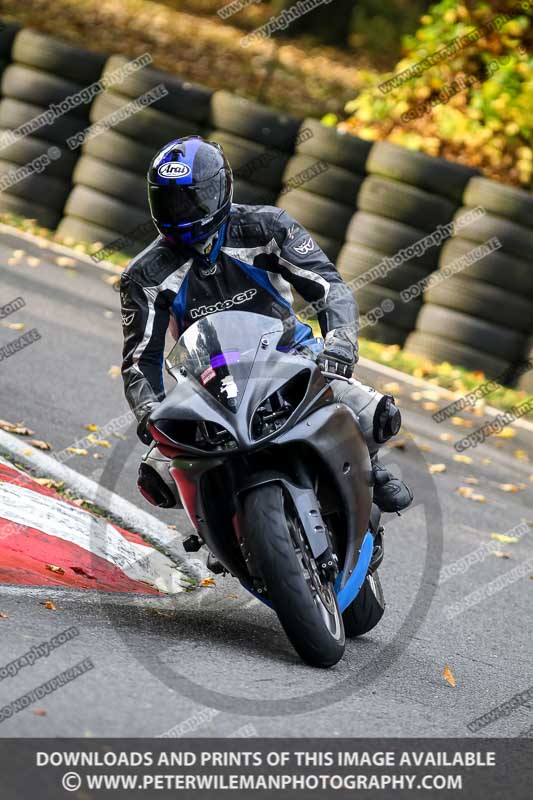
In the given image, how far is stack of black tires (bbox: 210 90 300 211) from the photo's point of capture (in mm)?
11297

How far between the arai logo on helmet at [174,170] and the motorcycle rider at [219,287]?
2 cm

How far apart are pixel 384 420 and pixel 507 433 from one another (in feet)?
17.3

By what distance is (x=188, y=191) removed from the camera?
4422mm

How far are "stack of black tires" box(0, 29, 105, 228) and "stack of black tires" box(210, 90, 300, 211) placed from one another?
1551 mm

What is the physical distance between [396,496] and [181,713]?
5.17 feet

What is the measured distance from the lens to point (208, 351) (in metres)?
4.18

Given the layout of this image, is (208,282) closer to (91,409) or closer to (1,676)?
(1,676)

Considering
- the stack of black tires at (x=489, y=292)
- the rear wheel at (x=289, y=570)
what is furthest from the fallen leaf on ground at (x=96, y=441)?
the stack of black tires at (x=489, y=292)

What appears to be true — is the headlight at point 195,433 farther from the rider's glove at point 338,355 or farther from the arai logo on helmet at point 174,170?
the arai logo on helmet at point 174,170

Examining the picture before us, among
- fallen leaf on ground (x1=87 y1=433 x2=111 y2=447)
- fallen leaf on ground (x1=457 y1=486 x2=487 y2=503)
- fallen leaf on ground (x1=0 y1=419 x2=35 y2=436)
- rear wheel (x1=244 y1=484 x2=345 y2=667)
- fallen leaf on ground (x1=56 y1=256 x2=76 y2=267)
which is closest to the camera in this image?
rear wheel (x1=244 y1=484 x2=345 y2=667)

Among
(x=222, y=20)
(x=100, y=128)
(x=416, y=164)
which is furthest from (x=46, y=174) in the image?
(x=222, y=20)

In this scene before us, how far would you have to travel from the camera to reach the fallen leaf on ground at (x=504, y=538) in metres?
7.21

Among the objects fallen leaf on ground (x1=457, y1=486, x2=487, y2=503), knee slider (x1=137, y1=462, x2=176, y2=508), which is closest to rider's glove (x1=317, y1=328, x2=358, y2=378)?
knee slider (x1=137, y1=462, x2=176, y2=508)

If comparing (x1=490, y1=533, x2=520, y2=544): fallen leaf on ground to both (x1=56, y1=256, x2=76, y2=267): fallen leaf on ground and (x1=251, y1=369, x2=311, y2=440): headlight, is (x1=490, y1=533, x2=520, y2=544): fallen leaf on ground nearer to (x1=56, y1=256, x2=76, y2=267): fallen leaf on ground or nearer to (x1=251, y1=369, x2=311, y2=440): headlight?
(x1=251, y1=369, x2=311, y2=440): headlight
